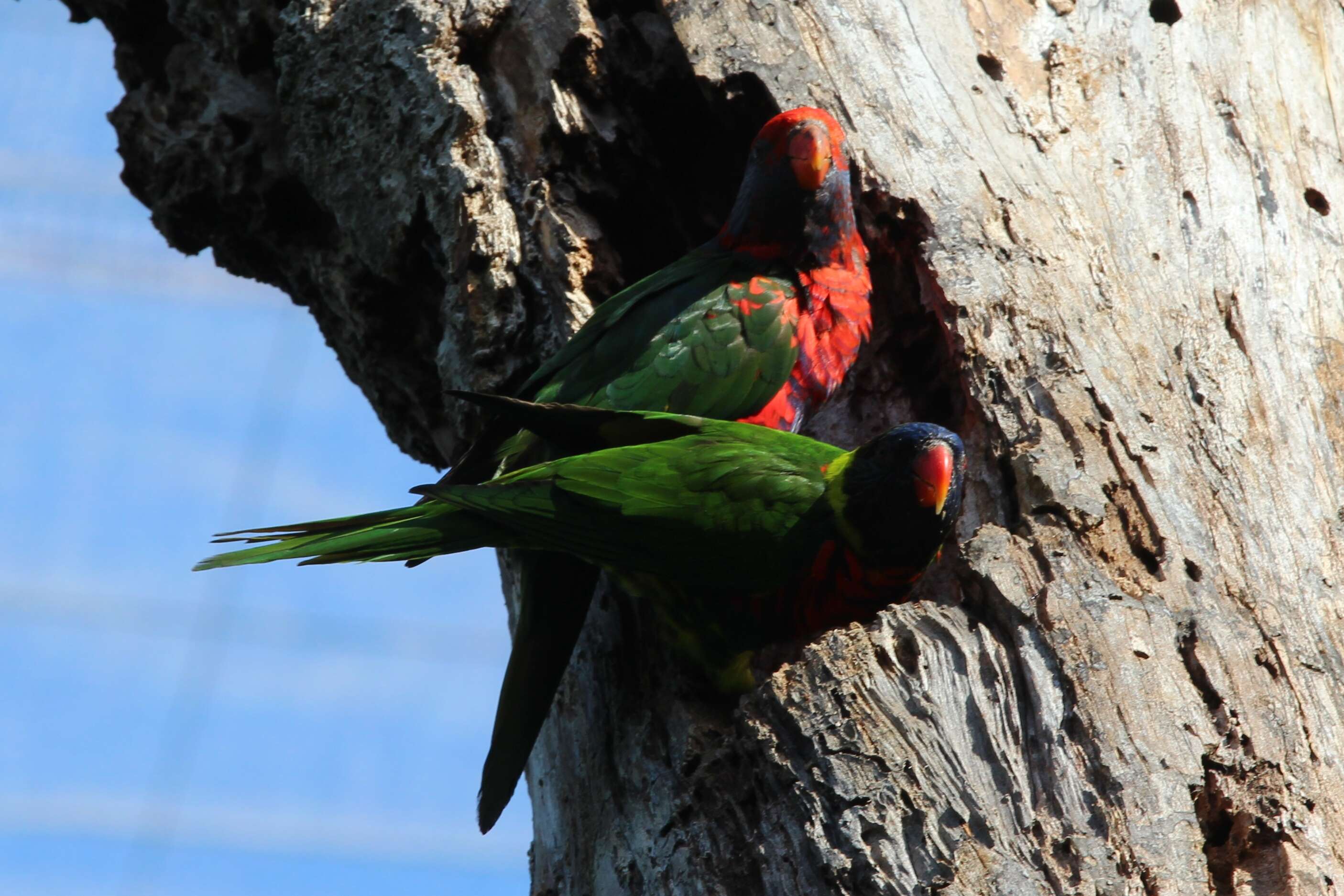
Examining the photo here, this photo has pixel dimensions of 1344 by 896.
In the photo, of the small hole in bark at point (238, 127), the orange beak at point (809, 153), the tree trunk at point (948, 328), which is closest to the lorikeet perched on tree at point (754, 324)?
the orange beak at point (809, 153)

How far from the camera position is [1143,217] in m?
2.73

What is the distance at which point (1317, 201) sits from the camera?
2.85 metres

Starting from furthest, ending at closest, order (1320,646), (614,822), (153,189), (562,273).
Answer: (153,189) → (562,273) → (614,822) → (1320,646)

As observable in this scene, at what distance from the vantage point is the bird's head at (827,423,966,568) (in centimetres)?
225

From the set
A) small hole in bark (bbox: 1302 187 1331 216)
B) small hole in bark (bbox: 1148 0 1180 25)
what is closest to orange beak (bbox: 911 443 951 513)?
small hole in bark (bbox: 1302 187 1331 216)

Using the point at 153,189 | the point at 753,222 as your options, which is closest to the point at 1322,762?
the point at 753,222

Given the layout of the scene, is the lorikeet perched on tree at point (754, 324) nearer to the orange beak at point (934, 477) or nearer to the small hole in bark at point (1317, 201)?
the orange beak at point (934, 477)

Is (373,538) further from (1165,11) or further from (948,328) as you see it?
(1165,11)

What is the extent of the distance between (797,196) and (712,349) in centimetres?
42

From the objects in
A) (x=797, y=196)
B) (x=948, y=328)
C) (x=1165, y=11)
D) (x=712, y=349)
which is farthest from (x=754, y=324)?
(x=1165, y=11)

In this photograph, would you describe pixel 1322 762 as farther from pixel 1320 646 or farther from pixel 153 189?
pixel 153 189

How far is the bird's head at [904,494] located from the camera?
2.25m

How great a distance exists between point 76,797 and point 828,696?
8.81 m

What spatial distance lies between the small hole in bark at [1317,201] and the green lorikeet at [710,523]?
1.25 m
